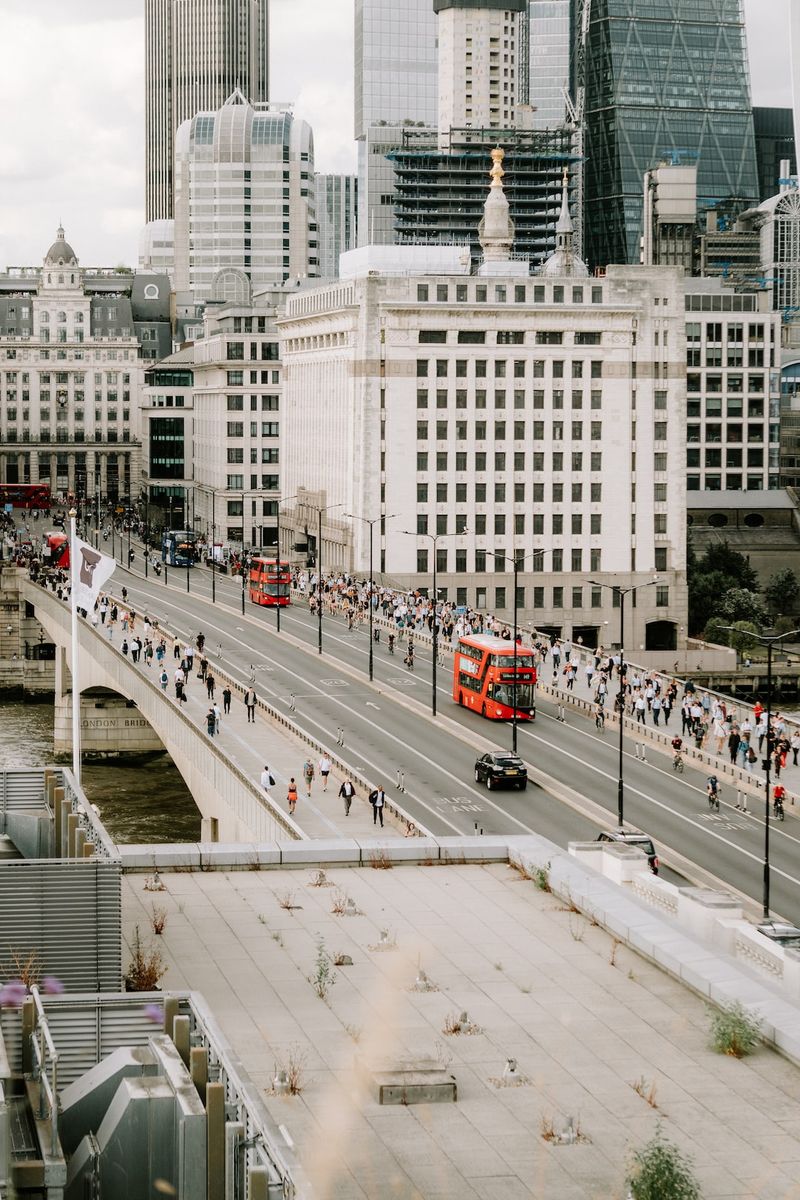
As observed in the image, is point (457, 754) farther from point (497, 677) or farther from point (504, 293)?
point (504, 293)

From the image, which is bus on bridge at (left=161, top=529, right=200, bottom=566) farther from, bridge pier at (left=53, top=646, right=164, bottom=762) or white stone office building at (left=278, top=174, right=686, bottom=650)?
bridge pier at (left=53, top=646, right=164, bottom=762)

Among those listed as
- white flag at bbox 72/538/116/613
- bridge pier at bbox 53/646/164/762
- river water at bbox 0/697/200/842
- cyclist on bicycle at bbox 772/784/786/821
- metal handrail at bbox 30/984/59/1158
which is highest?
white flag at bbox 72/538/116/613

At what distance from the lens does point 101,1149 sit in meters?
19.0

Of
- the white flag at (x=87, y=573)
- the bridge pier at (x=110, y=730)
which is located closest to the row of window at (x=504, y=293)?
the bridge pier at (x=110, y=730)

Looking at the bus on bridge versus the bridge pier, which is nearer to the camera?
the bridge pier

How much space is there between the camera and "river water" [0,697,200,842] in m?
96.6

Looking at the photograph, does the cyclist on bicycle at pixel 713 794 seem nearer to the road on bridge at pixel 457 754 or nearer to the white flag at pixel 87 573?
the road on bridge at pixel 457 754

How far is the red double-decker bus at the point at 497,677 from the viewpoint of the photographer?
9300 cm

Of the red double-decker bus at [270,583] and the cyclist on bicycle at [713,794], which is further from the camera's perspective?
the red double-decker bus at [270,583]

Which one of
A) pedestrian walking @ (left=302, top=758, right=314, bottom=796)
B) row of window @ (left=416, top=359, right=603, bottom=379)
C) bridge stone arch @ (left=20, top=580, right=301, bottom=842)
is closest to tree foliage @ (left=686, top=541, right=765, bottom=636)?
row of window @ (left=416, top=359, right=603, bottom=379)

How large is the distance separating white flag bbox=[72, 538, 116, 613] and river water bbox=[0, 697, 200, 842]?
36344 mm

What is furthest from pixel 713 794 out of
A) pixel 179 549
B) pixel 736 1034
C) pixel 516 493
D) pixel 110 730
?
pixel 179 549

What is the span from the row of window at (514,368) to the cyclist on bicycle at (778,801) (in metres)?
87.1

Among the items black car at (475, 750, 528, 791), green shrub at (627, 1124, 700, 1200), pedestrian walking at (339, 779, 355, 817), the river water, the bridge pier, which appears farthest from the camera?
the bridge pier
